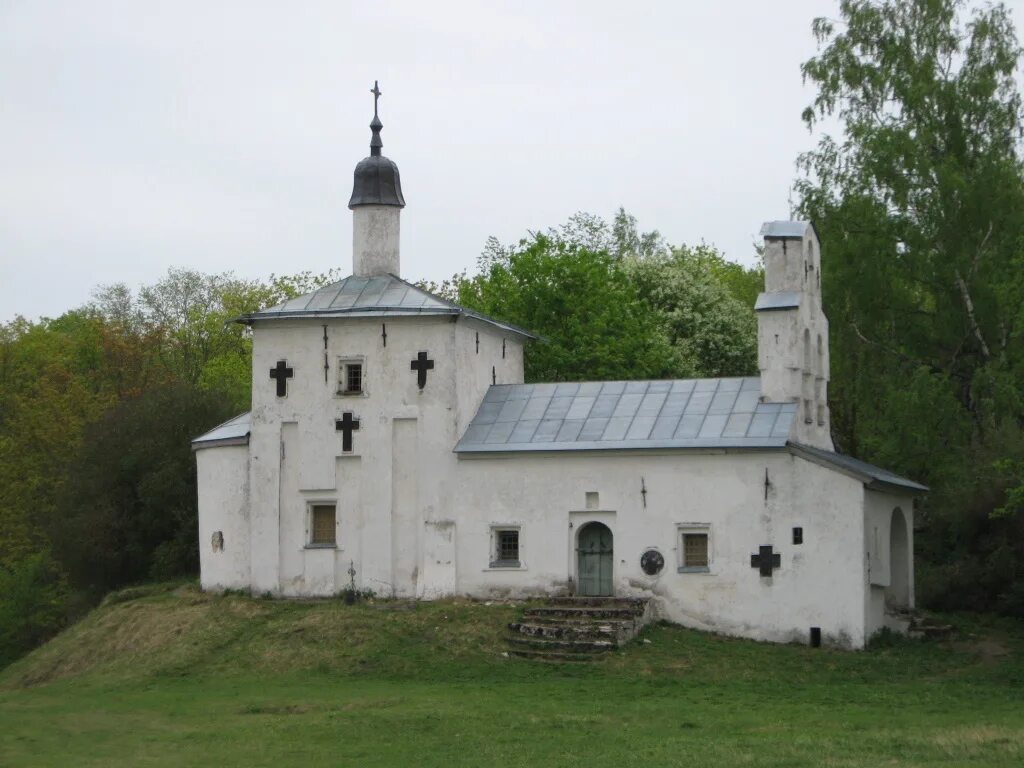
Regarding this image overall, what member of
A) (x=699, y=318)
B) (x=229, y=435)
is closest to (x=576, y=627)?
(x=229, y=435)

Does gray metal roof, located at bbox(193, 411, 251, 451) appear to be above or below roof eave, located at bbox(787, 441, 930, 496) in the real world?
above

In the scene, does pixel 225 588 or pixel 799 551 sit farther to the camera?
pixel 225 588

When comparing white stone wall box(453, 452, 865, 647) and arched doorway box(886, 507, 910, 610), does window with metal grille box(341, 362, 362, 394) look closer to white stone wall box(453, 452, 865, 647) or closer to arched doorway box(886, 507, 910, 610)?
white stone wall box(453, 452, 865, 647)

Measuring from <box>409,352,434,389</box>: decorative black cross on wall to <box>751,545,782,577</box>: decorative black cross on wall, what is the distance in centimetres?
732

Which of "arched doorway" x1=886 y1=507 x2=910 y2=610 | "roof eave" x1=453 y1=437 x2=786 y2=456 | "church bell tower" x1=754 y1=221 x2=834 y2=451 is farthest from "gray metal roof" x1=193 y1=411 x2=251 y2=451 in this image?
"arched doorway" x1=886 y1=507 x2=910 y2=610

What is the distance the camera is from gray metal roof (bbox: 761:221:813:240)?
3158cm

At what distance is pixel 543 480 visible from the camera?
102 feet

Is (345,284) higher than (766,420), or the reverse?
(345,284)

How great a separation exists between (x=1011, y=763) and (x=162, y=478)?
26.5 metres

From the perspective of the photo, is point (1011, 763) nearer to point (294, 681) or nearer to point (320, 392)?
point (294, 681)

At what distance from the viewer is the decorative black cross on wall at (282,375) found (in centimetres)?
3262

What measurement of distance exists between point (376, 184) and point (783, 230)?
8696 millimetres

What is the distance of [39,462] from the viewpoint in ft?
165

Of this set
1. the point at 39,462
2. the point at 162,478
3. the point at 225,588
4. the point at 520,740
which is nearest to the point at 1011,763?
the point at 520,740
